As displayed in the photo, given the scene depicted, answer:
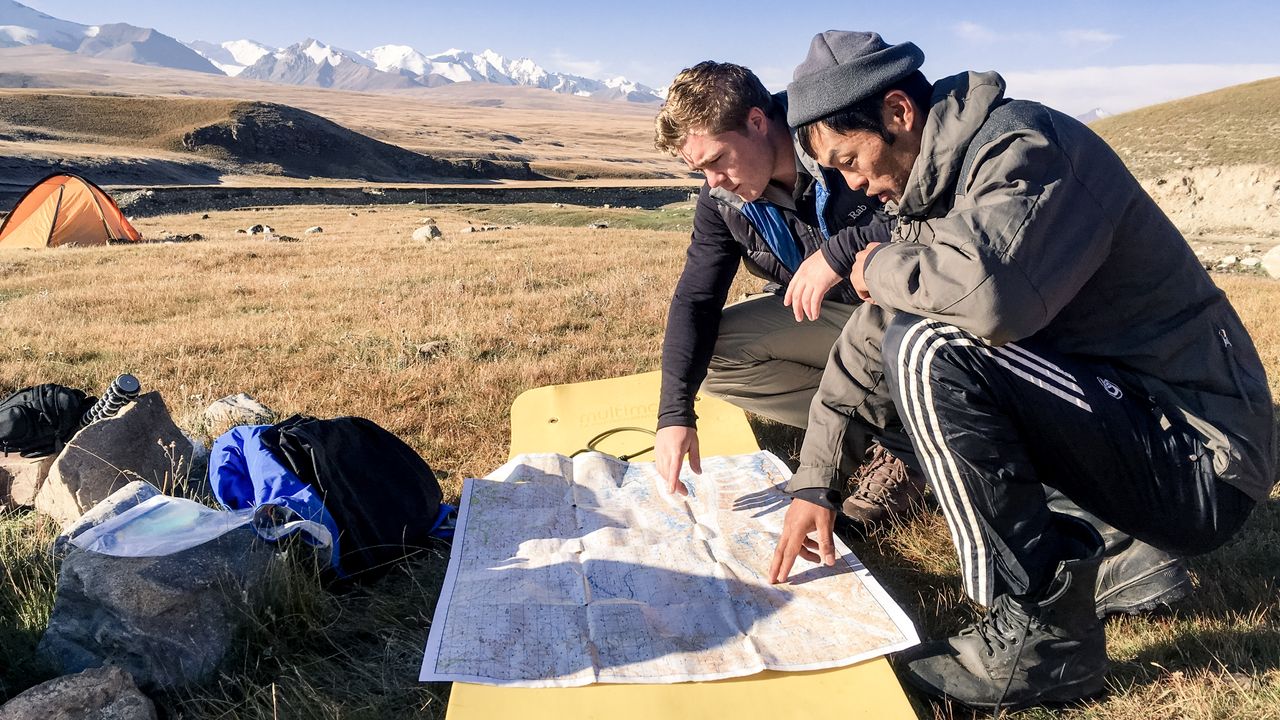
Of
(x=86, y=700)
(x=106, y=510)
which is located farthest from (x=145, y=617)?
(x=106, y=510)

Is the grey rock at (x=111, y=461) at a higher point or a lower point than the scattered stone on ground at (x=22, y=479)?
higher

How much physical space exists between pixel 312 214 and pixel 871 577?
28.3m

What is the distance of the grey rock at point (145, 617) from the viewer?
2.38 m

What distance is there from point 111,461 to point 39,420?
71 cm

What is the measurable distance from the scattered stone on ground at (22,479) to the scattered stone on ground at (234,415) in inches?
33.7

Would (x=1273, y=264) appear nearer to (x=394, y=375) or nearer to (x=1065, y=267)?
(x=394, y=375)

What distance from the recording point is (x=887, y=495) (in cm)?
336

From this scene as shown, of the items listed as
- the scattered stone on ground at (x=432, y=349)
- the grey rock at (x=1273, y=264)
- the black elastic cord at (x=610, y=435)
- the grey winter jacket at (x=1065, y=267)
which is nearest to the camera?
→ the grey winter jacket at (x=1065, y=267)

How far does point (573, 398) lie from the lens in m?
4.52

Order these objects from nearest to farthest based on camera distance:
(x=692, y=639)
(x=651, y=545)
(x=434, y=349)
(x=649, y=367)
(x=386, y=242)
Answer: (x=692, y=639), (x=651, y=545), (x=649, y=367), (x=434, y=349), (x=386, y=242)

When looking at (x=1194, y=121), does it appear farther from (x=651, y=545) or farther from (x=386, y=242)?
(x=651, y=545)

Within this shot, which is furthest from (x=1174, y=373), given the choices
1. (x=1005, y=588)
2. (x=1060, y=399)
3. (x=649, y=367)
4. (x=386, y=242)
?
(x=386, y=242)

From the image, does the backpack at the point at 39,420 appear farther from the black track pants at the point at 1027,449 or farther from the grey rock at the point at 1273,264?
the grey rock at the point at 1273,264

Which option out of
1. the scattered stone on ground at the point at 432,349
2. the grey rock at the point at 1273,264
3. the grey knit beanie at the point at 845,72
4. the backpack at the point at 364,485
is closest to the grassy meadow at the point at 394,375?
the scattered stone on ground at the point at 432,349
